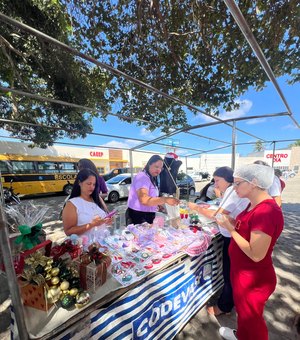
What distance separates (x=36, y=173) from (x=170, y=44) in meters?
10.2

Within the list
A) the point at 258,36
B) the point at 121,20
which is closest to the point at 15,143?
the point at 121,20

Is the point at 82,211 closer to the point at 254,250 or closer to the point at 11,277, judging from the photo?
the point at 11,277

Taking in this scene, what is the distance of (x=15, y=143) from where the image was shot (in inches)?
515

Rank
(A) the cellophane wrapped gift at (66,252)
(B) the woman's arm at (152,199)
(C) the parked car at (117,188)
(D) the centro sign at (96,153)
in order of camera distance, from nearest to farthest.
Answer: (A) the cellophane wrapped gift at (66,252), (B) the woman's arm at (152,199), (C) the parked car at (117,188), (D) the centro sign at (96,153)

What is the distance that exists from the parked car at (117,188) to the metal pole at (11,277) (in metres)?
7.87

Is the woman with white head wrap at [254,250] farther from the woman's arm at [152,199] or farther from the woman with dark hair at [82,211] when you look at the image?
the woman with dark hair at [82,211]

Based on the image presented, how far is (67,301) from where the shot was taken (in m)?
1.04

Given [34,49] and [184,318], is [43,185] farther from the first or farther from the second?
[184,318]

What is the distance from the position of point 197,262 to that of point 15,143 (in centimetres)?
1562

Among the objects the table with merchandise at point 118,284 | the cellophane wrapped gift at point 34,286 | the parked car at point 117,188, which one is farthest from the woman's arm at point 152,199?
the parked car at point 117,188

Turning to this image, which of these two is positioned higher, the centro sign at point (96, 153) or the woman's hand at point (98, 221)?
the centro sign at point (96, 153)

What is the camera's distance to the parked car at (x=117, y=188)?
8720 mm

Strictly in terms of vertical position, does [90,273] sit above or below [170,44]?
below

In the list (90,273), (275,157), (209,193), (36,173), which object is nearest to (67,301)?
(90,273)
